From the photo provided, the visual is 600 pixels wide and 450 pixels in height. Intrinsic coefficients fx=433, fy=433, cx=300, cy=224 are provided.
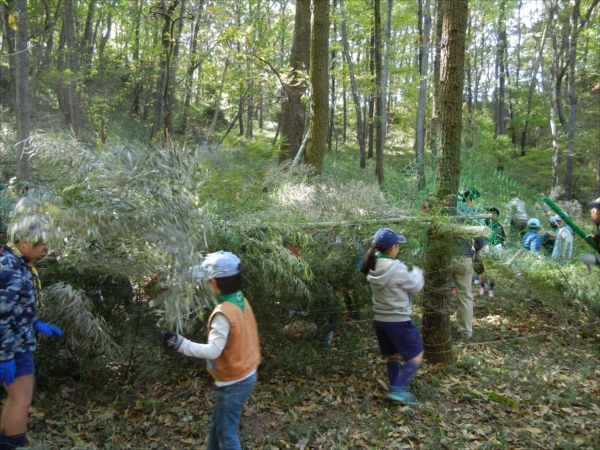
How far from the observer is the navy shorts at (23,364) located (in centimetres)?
311

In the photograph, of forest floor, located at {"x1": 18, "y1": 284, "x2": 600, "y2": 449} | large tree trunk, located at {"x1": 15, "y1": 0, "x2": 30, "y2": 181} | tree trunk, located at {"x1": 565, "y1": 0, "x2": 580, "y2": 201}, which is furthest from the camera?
tree trunk, located at {"x1": 565, "y1": 0, "x2": 580, "y2": 201}

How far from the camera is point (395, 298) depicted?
4102 mm

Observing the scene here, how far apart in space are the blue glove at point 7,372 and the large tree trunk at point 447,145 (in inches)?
158

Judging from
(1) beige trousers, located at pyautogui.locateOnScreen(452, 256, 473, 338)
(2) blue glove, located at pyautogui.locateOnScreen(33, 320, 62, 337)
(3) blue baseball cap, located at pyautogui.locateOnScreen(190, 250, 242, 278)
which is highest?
(3) blue baseball cap, located at pyautogui.locateOnScreen(190, 250, 242, 278)

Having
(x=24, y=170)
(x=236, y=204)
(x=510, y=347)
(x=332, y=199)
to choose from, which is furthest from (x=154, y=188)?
(x=24, y=170)

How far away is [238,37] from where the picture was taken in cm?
1072

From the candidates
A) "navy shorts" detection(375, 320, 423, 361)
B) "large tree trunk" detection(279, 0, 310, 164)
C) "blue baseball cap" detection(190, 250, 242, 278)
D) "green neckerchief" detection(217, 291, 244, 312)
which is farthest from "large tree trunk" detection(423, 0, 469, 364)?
"large tree trunk" detection(279, 0, 310, 164)

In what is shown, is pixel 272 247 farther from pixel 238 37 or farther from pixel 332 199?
pixel 238 37

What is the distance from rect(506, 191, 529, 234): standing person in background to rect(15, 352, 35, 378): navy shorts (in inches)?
401

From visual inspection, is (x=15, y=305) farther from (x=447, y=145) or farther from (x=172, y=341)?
(x=447, y=145)

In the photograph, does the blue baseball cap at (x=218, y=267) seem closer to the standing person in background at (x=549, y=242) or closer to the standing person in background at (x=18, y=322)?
the standing person in background at (x=18, y=322)

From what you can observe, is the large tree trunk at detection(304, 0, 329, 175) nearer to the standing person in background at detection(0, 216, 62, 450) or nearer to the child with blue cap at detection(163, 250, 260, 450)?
the child with blue cap at detection(163, 250, 260, 450)

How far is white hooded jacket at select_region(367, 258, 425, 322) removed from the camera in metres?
4.05

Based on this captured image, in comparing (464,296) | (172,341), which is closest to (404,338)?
(172,341)
